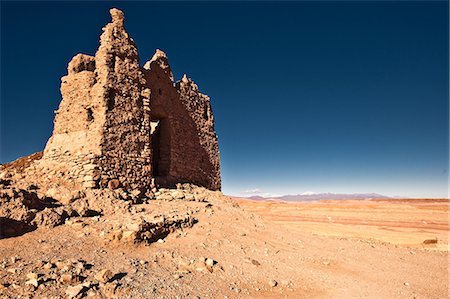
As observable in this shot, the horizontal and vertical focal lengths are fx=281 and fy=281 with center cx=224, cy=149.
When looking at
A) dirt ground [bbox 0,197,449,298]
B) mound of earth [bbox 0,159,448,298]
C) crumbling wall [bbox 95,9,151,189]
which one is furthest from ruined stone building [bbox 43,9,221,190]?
dirt ground [bbox 0,197,449,298]

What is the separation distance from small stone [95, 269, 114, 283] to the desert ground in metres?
0.02

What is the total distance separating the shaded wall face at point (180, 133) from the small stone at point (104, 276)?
270 inches

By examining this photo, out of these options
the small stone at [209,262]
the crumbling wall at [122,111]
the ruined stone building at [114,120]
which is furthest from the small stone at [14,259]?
the crumbling wall at [122,111]

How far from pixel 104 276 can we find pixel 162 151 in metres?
8.70

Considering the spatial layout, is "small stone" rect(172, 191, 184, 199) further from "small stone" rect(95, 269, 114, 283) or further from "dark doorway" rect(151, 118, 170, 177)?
"small stone" rect(95, 269, 114, 283)

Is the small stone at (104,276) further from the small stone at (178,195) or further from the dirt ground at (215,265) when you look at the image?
the small stone at (178,195)

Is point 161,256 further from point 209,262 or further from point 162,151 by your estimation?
point 162,151

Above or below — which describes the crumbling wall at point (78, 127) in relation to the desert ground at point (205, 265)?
above

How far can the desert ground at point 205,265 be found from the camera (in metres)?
4.74

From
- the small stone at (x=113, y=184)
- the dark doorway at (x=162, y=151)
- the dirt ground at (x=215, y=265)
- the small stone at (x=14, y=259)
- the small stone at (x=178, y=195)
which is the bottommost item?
the dirt ground at (x=215, y=265)

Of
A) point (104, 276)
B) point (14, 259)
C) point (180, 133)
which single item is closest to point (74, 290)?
point (104, 276)

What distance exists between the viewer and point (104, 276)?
191 inches

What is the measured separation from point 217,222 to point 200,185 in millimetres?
5820

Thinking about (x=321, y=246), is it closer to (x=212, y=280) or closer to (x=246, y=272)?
(x=246, y=272)
